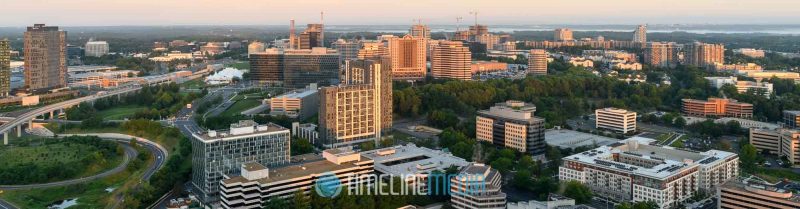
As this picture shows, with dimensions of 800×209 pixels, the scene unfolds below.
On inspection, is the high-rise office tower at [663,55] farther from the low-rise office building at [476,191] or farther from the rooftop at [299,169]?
the rooftop at [299,169]

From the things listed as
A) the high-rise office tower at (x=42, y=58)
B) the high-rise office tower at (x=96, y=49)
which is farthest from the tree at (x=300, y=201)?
the high-rise office tower at (x=96, y=49)

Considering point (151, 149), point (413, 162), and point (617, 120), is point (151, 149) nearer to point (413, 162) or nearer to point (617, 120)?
point (413, 162)

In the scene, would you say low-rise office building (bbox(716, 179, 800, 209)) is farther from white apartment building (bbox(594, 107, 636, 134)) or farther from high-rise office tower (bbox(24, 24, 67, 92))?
high-rise office tower (bbox(24, 24, 67, 92))

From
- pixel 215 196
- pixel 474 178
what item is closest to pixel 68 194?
pixel 215 196

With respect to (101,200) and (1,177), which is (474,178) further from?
(1,177)

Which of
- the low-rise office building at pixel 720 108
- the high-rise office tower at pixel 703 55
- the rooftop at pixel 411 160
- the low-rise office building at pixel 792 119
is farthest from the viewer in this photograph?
the high-rise office tower at pixel 703 55

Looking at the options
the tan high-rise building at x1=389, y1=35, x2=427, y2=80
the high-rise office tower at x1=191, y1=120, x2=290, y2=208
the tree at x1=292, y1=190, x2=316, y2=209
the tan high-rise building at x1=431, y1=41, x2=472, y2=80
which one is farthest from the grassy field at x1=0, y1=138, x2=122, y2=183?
the tan high-rise building at x1=431, y1=41, x2=472, y2=80
